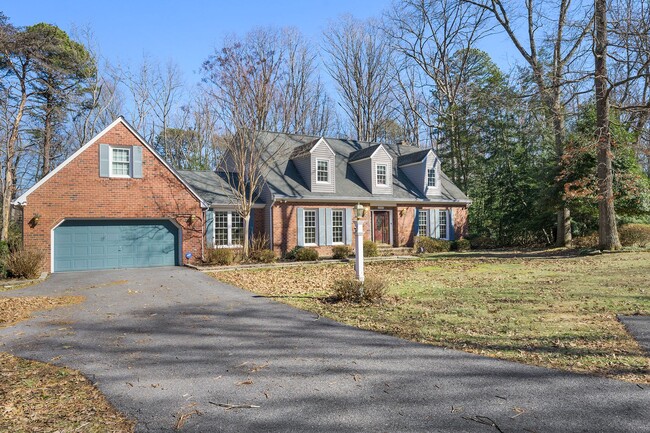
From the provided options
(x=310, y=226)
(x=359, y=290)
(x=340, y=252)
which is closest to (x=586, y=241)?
(x=340, y=252)

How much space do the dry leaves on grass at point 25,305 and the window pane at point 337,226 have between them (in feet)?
43.6

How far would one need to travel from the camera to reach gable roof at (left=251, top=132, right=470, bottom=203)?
2145cm

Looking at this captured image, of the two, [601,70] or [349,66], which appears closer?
[601,70]

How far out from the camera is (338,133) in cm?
4031

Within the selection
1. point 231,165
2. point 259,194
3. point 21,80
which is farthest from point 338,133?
point 21,80

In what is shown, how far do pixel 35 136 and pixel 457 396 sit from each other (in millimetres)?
31797

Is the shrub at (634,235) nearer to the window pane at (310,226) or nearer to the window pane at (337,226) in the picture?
the window pane at (337,226)

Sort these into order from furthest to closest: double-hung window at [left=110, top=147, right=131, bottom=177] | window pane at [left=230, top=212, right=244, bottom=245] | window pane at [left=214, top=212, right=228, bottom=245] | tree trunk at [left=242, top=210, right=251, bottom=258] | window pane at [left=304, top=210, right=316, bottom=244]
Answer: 1. window pane at [left=304, top=210, right=316, bottom=244]
2. window pane at [left=230, top=212, right=244, bottom=245]
3. window pane at [left=214, top=212, right=228, bottom=245]
4. tree trunk at [left=242, top=210, right=251, bottom=258]
5. double-hung window at [left=110, top=147, right=131, bottom=177]

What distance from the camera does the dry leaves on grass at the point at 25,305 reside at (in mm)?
8148

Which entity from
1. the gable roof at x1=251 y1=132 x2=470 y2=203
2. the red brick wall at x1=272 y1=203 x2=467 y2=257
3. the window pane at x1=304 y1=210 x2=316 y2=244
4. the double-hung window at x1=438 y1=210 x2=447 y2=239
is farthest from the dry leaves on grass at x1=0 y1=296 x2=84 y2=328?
the double-hung window at x1=438 y1=210 x2=447 y2=239

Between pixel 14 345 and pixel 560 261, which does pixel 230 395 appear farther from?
pixel 560 261

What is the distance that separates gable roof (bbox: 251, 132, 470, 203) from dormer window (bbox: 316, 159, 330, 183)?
805 millimetres

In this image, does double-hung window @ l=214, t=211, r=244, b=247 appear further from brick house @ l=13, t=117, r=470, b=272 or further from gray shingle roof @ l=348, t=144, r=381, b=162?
gray shingle roof @ l=348, t=144, r=381, b=162

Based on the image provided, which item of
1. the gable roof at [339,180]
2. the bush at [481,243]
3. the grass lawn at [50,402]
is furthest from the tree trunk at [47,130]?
the bush at [481,243]
